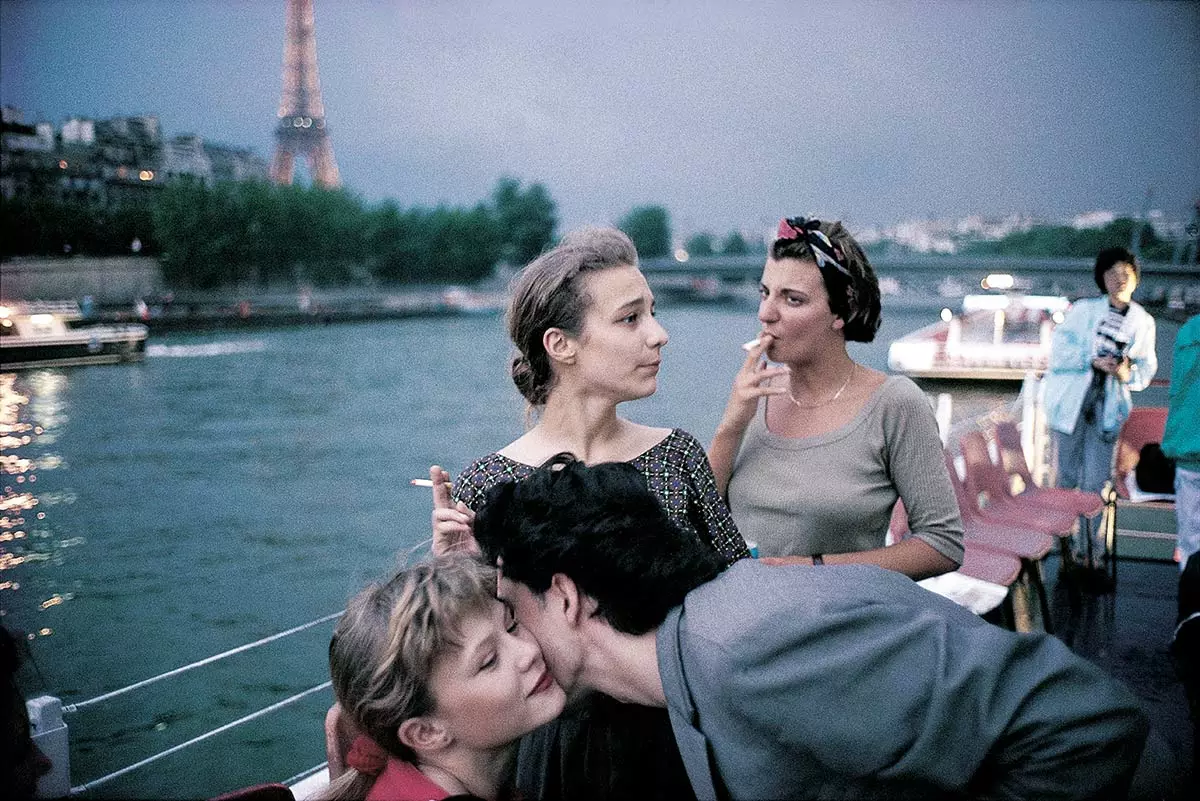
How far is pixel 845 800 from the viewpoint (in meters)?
0.91

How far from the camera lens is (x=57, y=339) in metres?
26.2

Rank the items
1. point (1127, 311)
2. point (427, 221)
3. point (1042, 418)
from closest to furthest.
Answer: 1. point (1127, 311)
2. point (1042, 418)
3. point (427, 221)

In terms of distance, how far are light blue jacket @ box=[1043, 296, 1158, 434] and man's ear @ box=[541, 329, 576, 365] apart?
3377 mm

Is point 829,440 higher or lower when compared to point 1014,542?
higher

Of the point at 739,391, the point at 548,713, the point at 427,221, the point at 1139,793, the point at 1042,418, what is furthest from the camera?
the point at 427,221

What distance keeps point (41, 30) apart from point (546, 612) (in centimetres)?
6942

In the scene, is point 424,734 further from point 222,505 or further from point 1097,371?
point 222,505

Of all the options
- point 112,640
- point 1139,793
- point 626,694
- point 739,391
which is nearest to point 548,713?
point 626,694

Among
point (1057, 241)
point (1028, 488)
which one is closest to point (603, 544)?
point (1028, 488)

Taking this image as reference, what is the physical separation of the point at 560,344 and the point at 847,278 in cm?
50

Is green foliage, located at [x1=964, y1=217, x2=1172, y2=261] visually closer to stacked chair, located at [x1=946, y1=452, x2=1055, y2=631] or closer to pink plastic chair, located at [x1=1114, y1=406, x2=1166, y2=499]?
pink plastic chair, located at [x1=1114, y1=406, x2=1166, y2=499]

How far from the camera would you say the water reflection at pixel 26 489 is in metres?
16.7

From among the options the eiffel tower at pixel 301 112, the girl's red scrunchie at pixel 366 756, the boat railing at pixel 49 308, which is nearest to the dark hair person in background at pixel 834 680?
the girl's red scrunchie at pixel 366 756

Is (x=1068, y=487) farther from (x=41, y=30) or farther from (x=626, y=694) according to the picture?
(x=41, y=30)
